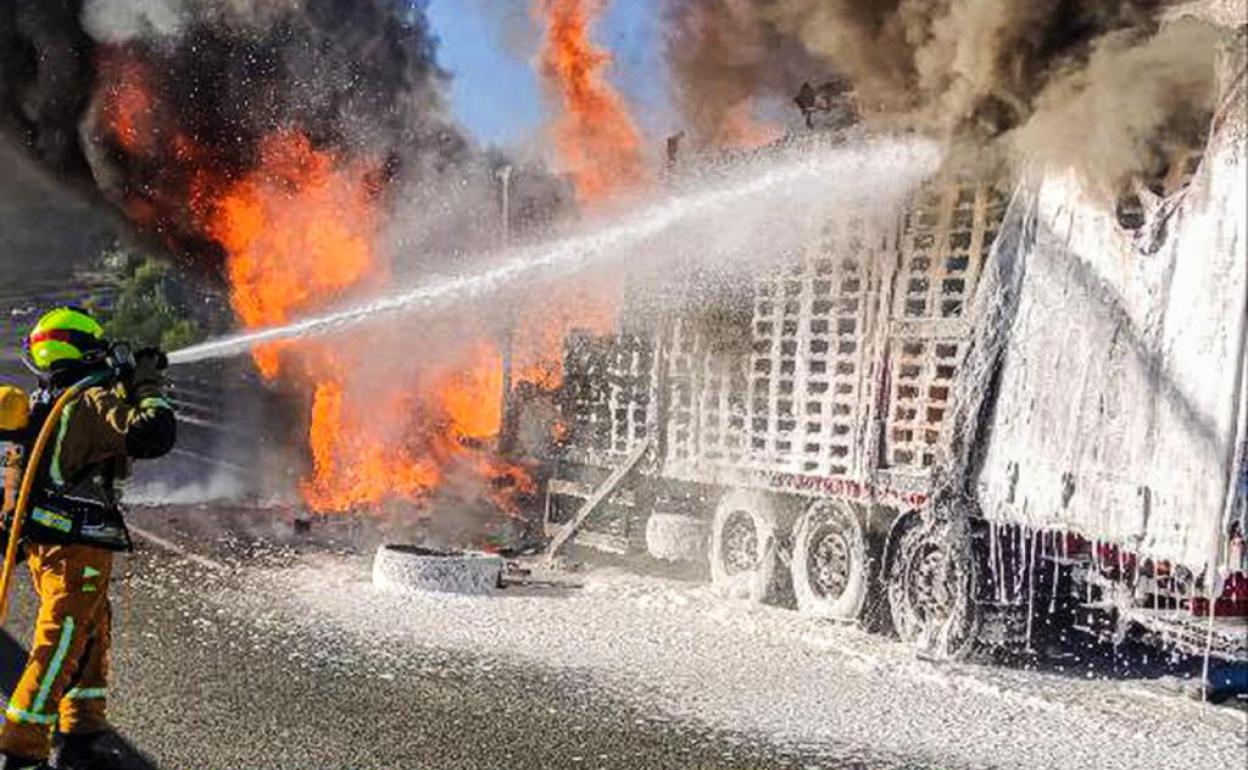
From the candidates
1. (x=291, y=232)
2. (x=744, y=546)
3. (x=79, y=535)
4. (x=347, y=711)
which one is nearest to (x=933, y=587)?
(x=744, y=546)

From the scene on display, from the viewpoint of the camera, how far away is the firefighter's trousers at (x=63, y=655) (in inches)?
189

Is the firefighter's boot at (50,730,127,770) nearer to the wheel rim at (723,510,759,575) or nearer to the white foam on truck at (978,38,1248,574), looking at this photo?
the white foam on truck at (978,38,1248,574)

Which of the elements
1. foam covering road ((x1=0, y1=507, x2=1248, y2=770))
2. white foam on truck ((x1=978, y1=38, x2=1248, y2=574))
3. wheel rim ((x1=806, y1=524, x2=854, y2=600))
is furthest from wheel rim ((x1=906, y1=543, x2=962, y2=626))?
wheel rim ((x1=806, y1=524, x2=854, y2=600))

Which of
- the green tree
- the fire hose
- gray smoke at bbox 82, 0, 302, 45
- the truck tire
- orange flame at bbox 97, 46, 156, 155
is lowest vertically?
the truck tire

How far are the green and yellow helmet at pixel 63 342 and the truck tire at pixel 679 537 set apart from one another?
6.91m

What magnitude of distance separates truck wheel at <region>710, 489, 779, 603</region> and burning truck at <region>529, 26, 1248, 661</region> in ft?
0.07

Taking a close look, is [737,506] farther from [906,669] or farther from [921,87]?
[921,87]

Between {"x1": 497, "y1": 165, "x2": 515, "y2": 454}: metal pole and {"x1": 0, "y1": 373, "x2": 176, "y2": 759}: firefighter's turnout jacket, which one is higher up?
{"x1": 497, "y1": 165, "x2": 515, "y2": 454}: metal pole

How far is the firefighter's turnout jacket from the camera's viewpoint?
4.93m

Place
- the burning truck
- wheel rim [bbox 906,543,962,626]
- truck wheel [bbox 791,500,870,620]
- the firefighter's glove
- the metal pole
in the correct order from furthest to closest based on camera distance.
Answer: the metal pole → truck wheel [bbox 791,500,870,620] → wheel rim [bbox 906,543,962,626] → the burning truck → the firefighter's glove

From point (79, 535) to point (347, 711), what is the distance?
5.74ft

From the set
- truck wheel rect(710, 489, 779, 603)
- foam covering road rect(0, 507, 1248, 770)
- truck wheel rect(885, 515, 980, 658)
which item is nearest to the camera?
foam covering road rect(0, 507, 1248, 770)

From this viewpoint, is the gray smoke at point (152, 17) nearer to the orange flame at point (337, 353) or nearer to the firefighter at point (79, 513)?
the orange flame at point (337, 353)

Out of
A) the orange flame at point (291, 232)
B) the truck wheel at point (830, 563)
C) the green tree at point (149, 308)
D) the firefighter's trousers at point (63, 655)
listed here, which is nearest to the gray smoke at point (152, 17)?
the orange flame at point (291, 232)
